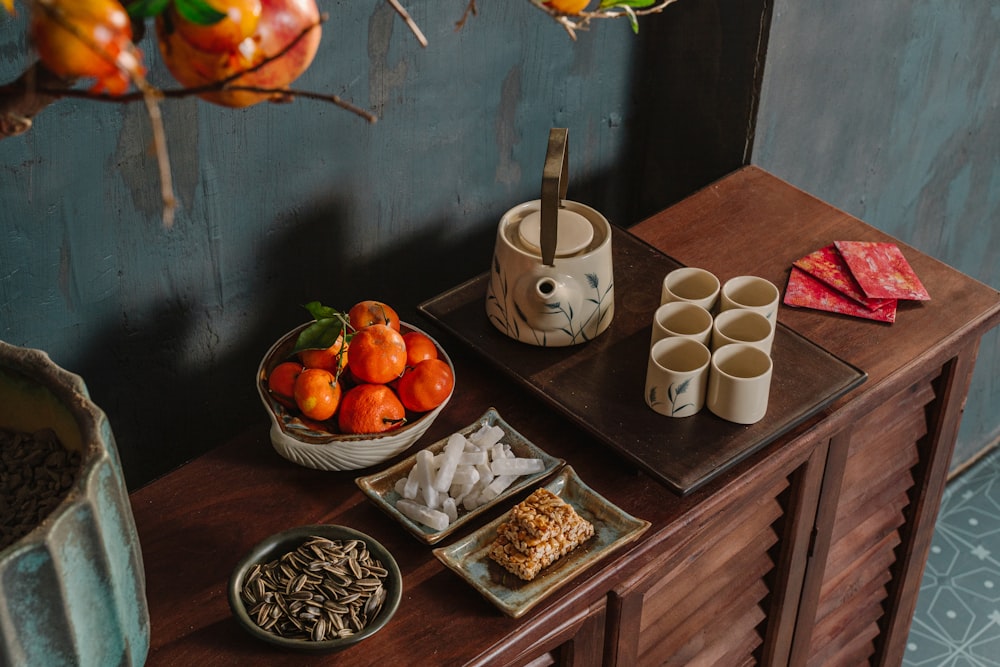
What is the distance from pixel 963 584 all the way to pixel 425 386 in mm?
1557

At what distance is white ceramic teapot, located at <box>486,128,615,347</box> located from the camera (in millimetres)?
1231

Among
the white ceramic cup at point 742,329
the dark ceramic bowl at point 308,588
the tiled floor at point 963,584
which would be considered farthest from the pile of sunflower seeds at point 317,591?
the tiled floor at point 963,584

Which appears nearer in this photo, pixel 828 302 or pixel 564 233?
pixel 564 233

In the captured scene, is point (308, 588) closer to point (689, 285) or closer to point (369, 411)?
point (369, 411)

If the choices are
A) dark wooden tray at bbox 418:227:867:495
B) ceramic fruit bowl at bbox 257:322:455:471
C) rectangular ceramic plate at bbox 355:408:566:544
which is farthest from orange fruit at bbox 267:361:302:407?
dark wooden tray at bbox 418:227:867:495

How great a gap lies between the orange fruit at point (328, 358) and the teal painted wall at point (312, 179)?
0.19 m

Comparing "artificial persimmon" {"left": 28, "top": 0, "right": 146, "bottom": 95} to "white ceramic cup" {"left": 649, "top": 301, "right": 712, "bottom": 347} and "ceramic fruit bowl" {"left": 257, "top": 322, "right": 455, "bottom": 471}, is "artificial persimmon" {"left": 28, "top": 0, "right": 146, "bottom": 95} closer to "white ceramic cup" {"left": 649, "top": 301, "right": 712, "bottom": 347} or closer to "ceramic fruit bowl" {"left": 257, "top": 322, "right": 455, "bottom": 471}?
"ceramic fruit bowl" {"left": 257, "top": 322, "right": 455, "bottom": 471}

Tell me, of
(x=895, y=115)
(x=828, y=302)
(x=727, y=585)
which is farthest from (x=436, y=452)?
(x=895, y=115)

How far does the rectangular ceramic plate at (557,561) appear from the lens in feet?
3.43

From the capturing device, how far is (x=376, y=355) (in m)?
1.16

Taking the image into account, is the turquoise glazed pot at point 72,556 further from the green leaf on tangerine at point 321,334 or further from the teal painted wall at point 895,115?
the teal painted wall at point 895,115

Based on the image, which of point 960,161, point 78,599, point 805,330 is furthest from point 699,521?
point 960,161

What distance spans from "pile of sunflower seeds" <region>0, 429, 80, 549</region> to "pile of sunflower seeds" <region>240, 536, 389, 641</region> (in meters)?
0.23

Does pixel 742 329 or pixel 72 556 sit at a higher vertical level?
pixel 72 556
